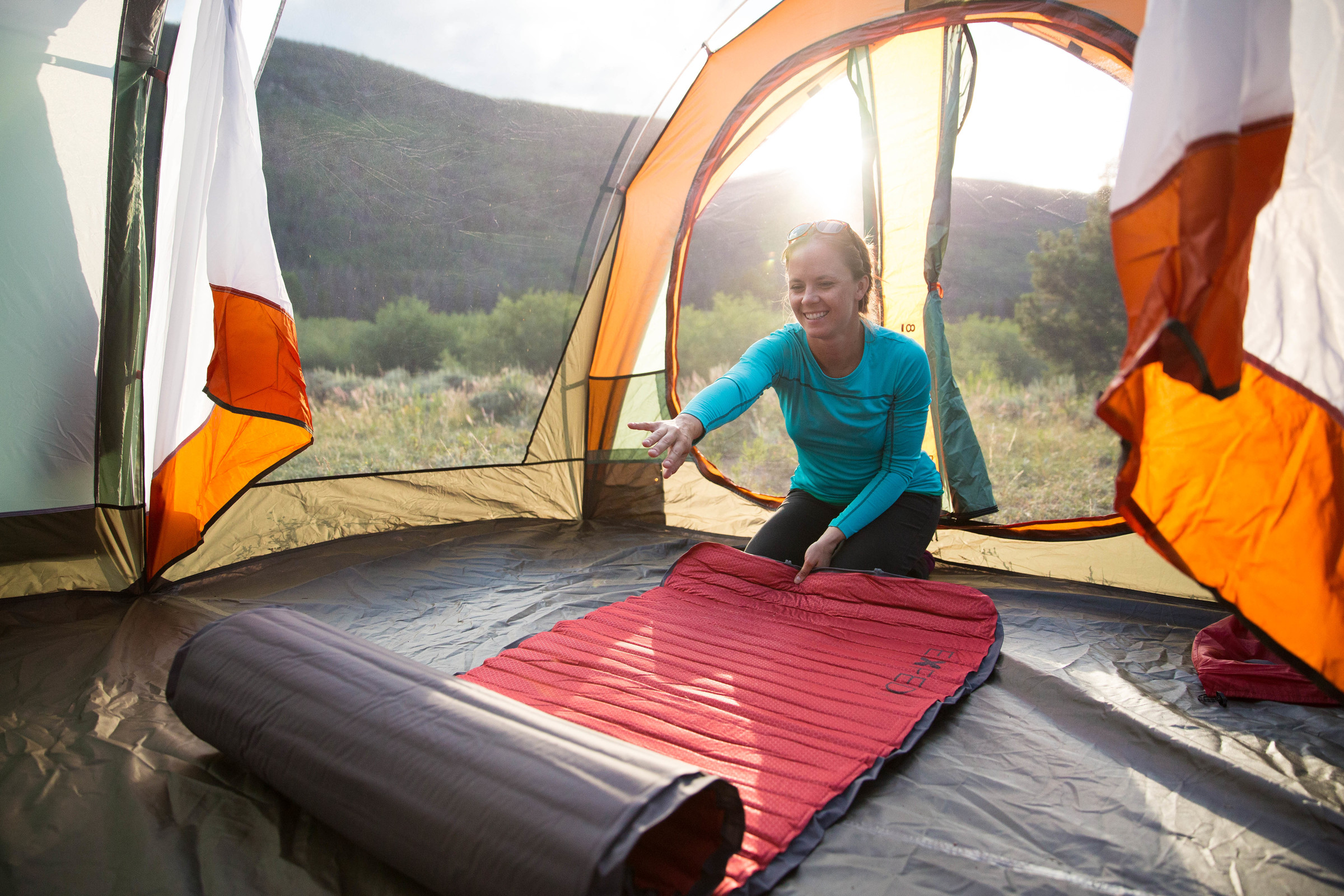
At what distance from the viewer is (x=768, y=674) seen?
1.95 metres

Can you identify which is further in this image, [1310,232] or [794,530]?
[794,530]

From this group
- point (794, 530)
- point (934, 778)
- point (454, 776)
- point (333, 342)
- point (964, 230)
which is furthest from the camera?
point (964, 230)

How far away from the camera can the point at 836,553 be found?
2457mm

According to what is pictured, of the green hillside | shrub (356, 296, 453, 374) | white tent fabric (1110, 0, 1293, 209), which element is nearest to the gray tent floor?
shrub (356, 296, 453, 374)

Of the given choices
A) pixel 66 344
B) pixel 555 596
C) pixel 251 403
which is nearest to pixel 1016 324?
pixel 555 596

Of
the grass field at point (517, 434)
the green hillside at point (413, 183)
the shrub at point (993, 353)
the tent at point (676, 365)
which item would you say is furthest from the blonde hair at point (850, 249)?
the shrub at point (993, 353)

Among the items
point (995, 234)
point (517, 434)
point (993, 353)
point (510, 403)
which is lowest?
point (517, 434)

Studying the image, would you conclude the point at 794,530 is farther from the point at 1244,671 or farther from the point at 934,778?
the point at 1244,671

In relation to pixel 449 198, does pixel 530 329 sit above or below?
below

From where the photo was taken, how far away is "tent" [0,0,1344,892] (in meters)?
1.23

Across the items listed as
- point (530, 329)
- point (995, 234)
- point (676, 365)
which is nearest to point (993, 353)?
point (995, 234)

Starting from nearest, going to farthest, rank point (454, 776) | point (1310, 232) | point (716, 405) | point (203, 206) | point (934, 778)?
point (454, 776) → point (1310, 232) → point (934, 778) → point (716, 405) → point (203, 206)

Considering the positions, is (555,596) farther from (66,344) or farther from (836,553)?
(66,344)

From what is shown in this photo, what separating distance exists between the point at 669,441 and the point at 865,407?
84 centimetres
